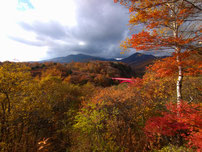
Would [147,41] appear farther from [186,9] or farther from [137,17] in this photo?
[186,9]

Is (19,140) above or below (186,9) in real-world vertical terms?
below

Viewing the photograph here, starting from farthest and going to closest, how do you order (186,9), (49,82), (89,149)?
(49,82)
(89,149)
(186,9)

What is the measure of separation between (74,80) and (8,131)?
41.0 feet

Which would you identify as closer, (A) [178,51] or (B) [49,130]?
(A) [178,51]

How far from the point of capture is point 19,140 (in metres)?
4.60

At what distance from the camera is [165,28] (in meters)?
4.76

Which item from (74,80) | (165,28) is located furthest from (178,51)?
(74,80)

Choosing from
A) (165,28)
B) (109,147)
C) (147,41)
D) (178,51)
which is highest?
(165,28)

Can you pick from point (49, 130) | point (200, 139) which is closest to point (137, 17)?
point (200, 139)

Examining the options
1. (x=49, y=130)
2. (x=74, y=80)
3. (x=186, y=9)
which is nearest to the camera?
(x=186, y=9)

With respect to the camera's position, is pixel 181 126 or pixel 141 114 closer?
pixel 181 126

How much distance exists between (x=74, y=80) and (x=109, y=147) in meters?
13.9

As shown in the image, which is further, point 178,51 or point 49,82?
point 49,82

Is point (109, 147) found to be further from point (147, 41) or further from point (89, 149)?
point (147, 41)
